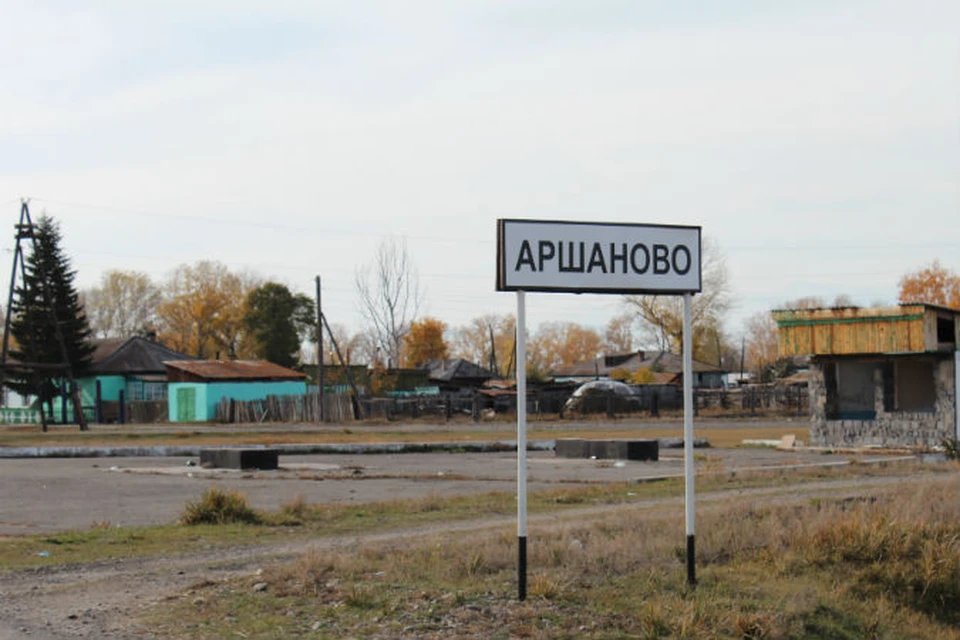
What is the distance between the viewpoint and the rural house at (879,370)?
3009cm

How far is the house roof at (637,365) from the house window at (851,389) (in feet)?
223

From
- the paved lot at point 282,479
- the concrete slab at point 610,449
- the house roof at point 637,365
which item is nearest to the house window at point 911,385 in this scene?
the paved lot at point 282,479

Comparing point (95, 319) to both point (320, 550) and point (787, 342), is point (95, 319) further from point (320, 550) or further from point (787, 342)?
point (320, 550)

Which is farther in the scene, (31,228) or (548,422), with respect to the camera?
(548,422)

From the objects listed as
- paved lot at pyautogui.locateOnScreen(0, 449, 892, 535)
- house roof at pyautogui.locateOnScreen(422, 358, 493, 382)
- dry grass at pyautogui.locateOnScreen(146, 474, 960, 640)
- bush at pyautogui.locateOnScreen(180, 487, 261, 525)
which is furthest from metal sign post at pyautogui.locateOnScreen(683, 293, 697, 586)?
house roof at pyautogui.locateOnScreen(422, 358, 493, 382)

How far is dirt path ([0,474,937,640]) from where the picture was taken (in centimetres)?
863

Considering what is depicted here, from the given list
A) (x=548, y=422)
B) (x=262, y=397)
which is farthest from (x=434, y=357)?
(x=548, y=422)

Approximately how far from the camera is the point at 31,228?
49.0 m

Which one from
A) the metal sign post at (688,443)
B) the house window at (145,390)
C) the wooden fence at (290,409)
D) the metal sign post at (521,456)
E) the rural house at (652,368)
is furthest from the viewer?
the rural house at (652,368)

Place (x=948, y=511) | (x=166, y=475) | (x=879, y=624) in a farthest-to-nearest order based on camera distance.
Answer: (x=166, y=475) → (x=948, y=511) → (x=879, y=624)

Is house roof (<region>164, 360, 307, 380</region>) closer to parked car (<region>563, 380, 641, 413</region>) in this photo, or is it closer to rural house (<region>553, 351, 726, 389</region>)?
parked car (<region>563, 380, 641, 413</region>)

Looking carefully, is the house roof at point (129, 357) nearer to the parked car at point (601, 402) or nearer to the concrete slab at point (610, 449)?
the parked car at point (601, 402)

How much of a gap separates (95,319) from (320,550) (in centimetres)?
10661

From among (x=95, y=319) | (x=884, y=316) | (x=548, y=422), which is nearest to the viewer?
(x=884, y=316)
